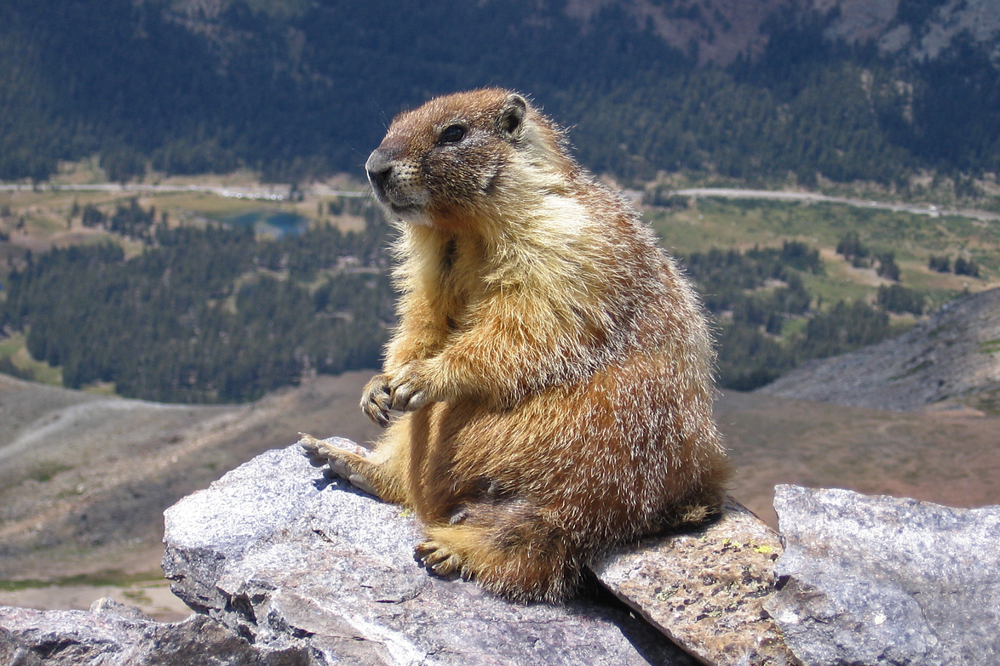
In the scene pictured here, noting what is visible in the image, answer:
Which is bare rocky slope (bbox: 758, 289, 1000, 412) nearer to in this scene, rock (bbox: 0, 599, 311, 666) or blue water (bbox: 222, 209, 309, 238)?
rock (bbox: 0, 599, 311, 666)

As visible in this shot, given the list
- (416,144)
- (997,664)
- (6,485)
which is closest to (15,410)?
(6,485)

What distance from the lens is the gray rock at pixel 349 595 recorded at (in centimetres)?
484

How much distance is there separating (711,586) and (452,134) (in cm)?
342

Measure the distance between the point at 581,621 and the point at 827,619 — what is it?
5.28 ft

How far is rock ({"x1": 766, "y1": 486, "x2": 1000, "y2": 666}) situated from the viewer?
4234 millimetres

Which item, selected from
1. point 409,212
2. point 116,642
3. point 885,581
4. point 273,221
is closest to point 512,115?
point 409,212

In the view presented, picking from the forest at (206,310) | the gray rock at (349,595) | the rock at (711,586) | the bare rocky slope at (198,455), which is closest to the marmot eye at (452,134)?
the gray rock at (349,595)

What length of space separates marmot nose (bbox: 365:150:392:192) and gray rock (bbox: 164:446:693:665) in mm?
2643

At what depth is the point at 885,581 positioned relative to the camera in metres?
4.51

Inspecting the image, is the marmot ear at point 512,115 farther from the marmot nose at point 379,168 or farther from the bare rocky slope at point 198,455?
the bare rocky slope at point 198,455

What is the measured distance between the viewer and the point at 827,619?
4.31 m

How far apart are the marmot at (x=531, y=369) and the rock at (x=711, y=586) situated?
19cm

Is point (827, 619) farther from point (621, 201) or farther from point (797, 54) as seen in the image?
point (797, 54)

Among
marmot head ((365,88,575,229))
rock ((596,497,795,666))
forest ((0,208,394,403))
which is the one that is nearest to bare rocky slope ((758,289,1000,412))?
rock ((596,497,795,666))
